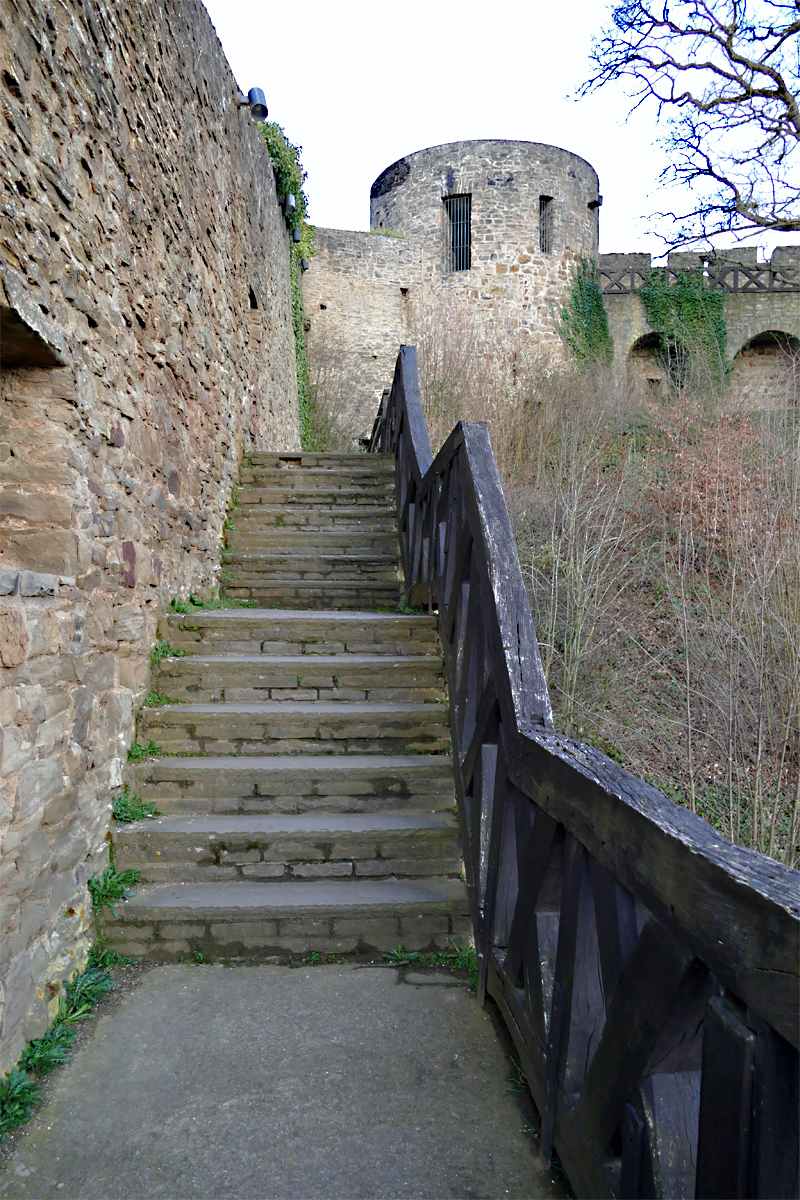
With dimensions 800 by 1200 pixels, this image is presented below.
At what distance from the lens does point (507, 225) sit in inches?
543

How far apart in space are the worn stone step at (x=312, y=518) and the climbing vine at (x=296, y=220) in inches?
199

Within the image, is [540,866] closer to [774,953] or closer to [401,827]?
[774,953]

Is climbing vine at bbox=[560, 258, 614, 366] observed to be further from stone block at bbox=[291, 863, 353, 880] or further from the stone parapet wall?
stone block at bbox=[291, 863, 353, 880]

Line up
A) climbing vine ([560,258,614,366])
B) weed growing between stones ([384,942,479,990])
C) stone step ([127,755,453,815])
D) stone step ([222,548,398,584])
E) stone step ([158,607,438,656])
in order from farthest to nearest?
climbing vine ([560,258,614,366]) → stone step ([222,548,398,584]) → stone step ([158,607,438,656]) → stone step ([127,755,453,815]) → weed growing between stones ([384,942,479,990])

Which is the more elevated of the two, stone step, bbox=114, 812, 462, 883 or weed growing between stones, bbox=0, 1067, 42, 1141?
stone step, bbox=114, 812, 462, 883

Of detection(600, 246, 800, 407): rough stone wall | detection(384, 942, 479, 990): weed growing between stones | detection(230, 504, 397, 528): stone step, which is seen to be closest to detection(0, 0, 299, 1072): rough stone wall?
detection(230, 504, 397, 528): stone step

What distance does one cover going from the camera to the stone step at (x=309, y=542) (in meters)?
5.10

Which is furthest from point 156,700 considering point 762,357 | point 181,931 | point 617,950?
point 762,357

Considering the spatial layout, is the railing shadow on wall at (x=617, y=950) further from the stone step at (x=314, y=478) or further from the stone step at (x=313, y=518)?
the stone step at (x=314, y=478)

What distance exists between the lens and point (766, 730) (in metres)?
4.23

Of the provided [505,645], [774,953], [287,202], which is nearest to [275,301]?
[287,202]

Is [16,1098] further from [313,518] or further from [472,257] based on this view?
[472,257]

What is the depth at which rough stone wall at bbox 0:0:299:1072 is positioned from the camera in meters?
2.11

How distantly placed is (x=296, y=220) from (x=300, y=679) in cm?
A: 813
